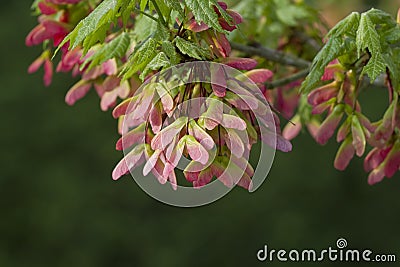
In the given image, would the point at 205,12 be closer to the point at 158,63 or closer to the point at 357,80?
the point at 158,63

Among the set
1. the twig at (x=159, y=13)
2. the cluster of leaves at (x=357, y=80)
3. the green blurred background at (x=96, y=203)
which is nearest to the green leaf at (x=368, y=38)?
the cluster of leaves at (x=357, y=80)

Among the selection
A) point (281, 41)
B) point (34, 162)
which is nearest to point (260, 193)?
point (34, 162)

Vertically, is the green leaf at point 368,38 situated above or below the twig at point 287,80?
above

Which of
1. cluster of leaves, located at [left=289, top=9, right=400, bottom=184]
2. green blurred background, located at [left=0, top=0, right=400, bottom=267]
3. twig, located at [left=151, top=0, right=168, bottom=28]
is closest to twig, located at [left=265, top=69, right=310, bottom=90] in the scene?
cluster of leaves, located at [left=289, top=9, right=400, bottom=184]

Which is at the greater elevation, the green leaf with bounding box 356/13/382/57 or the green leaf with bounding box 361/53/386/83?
the green leaf with bounding box 356/13/382/57

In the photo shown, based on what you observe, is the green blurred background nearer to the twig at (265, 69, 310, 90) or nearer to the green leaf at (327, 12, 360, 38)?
the twig at (265, 69, 310, 90)

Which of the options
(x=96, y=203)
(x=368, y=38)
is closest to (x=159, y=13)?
(x=368, y=38)

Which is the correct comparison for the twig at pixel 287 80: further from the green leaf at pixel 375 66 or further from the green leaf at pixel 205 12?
the green leaf at pixel 205 12
